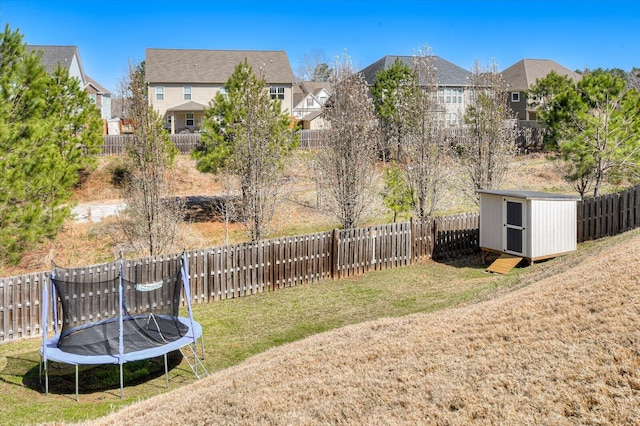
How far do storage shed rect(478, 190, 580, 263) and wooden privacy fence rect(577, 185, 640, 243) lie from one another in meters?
2.11

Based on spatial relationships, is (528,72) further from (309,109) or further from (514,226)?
(514,226)

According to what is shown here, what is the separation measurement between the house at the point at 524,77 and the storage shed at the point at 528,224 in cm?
4066

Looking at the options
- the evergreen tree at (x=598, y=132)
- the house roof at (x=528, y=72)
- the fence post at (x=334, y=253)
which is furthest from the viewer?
the house roof at (x=528, y=72)

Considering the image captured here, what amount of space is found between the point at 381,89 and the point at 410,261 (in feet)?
89.6

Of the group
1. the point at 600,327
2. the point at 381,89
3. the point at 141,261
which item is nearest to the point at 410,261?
the point at 141,261

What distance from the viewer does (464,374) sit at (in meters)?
7.21

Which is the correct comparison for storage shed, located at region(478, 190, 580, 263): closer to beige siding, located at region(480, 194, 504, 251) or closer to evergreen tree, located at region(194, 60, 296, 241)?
beige siding, located at region(480, 194, 504, 251)

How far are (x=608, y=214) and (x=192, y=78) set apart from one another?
37.2 meters

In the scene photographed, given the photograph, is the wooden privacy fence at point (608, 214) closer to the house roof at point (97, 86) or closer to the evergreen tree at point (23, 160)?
the evergreen tree at point (23, 160)

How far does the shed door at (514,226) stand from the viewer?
18.8m

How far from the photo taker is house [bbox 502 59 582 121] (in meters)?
58.9

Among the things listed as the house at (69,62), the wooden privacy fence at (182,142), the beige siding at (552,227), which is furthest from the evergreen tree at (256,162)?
the house at (69,62)

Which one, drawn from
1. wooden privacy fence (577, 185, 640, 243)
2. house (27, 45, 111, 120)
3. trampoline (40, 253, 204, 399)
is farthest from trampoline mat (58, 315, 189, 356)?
house (27, 45, 111, 120)

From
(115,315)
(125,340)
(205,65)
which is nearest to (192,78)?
(205,65)
